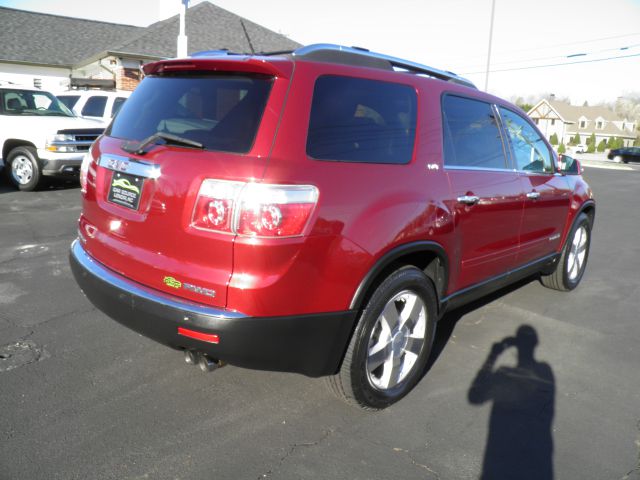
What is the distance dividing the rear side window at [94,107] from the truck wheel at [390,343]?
36.3 feet

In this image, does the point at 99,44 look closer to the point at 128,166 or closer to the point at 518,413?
the point at 128,166

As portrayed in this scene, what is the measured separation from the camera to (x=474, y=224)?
3.57m

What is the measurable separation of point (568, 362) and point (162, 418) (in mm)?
2850

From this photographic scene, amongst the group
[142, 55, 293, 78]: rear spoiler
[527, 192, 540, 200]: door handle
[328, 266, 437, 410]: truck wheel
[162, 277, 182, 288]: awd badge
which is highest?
[142, 55, 293, 78]: rear spoiler

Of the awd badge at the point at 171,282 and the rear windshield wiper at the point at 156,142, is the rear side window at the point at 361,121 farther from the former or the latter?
the awd badge at the point at 171,282

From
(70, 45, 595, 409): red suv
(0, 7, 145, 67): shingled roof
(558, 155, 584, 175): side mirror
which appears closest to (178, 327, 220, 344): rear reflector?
(70, 45, 595, 409): red suv

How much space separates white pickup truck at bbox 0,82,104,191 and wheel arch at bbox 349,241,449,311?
Result: 8197 mm

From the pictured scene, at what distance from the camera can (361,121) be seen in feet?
9.43

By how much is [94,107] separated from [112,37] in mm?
22339

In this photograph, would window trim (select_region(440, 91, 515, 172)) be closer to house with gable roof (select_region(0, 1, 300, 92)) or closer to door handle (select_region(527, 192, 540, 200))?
door handle (select_region(527, 192, 540, 200))

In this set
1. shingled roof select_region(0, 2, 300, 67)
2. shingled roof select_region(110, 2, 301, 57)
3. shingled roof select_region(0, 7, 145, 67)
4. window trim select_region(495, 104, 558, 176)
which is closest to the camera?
window trim select_region(495, 104, 558, 176)

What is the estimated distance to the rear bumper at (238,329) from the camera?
2467 mm

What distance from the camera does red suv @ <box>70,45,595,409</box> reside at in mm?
2453

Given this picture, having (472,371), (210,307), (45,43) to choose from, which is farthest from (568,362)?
(45,43)
